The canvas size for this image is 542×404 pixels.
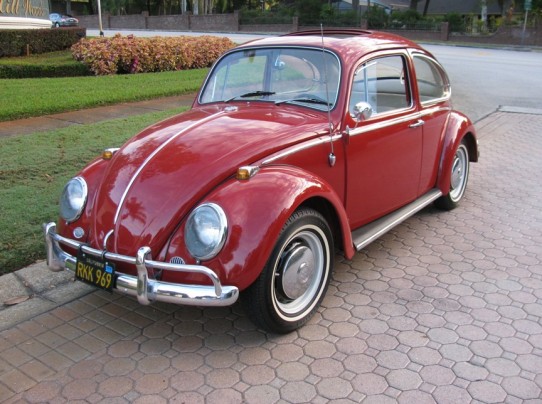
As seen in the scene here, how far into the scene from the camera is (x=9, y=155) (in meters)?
6.38

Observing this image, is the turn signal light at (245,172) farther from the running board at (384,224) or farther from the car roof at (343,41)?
the car roof at (343,41)

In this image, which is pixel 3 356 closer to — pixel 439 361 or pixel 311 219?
pixel 311 219

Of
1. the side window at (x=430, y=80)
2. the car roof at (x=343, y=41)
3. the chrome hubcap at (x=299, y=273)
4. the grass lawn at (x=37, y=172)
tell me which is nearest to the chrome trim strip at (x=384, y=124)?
the side window at (x=430, y=80)

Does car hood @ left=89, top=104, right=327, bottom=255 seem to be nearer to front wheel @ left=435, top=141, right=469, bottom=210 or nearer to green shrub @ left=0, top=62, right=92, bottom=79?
front wheel @ left=435, top=141, right=469, bottom=210

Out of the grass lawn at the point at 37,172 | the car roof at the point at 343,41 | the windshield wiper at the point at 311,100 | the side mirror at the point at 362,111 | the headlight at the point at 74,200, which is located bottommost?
the grass lawn at the point at 37,172

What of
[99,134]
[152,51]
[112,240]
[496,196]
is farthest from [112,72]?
[112,240]

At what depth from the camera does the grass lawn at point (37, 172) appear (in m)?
4.24

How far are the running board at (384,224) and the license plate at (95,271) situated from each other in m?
1.72

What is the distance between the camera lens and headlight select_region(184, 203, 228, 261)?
2.86m

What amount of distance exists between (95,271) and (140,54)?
1127cm

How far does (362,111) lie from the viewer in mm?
3785

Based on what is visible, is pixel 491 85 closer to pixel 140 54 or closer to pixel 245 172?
pixel 140 54

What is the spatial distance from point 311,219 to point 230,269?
2.27 feet

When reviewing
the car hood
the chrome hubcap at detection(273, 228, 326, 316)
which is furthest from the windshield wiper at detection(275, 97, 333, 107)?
the chrome hubcap at detection(273, 228, 326, 316)
